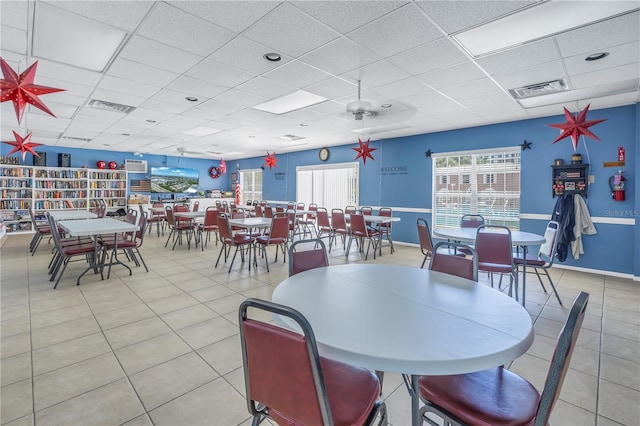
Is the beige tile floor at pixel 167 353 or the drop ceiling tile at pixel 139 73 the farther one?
the drop ceiling tile at pixel 139 73

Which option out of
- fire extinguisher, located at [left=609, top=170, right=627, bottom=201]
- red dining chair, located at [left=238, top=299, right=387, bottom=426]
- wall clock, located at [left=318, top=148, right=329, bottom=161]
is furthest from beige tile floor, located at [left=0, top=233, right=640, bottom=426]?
wall clock, located at [left=318, top=148, right=329, bottom=161]

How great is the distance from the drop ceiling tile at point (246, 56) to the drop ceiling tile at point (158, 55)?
0.94ft

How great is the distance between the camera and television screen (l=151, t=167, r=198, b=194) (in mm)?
10938

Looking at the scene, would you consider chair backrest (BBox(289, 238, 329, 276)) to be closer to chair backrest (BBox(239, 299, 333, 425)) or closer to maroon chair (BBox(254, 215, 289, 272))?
chair backrest (BBox(239, 299, 333, 425))

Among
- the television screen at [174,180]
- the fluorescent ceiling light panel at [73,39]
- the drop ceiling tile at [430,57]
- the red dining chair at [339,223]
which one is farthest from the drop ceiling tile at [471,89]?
the television screen at [174,180]

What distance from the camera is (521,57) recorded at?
3.00 metres

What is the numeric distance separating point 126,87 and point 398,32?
3511 millimetres

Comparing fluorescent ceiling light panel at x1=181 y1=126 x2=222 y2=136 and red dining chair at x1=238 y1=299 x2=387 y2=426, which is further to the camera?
fluorescent ceiling light panel at x1=181 y1=126 x2=222 y2=136

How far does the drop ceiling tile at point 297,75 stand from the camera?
324cm

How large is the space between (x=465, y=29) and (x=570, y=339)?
102 inches

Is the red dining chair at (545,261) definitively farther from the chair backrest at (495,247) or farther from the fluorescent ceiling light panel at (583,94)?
the fluorescent ceiling light panel at (583,94)

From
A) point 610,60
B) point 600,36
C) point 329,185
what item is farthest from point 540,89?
point 329,185

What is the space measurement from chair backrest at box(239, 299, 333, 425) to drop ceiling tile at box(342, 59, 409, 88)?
303 cm

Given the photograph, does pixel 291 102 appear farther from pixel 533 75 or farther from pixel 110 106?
pixel 533 75
